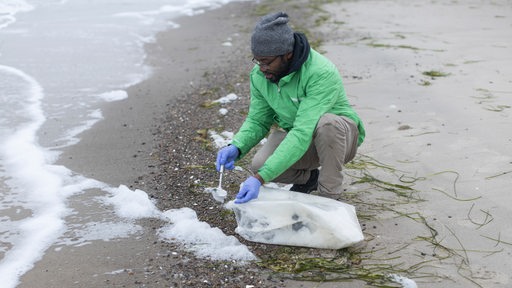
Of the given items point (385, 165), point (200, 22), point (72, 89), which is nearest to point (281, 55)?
point (385, 165)

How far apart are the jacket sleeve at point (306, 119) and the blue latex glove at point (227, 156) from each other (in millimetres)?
362

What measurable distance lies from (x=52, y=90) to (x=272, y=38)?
4.21m

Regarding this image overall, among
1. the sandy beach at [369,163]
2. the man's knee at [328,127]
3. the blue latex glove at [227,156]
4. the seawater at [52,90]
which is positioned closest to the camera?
the sandy beach at [369,163]

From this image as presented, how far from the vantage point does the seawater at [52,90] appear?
3.94 meters

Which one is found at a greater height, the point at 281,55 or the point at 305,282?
the point at 281,55

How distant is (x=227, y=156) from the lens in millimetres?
3723

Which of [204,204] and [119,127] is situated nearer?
[204,204]

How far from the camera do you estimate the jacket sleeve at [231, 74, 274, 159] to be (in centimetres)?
382

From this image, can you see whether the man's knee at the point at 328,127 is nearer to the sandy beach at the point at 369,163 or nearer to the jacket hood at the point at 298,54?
the jacket hood at the point at 298,54

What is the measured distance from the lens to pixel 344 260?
3.38 metres

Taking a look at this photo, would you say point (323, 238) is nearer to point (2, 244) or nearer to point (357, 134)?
point (357, 134)

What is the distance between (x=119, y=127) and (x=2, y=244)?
2.23m

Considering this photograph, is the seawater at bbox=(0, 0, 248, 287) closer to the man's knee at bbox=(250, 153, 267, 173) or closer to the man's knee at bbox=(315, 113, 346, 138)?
the man's knee at bbox=(250, 153, 267, 173)

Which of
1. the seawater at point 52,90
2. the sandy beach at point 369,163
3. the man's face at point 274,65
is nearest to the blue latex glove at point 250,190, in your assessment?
the sandy beach at point 369,163
